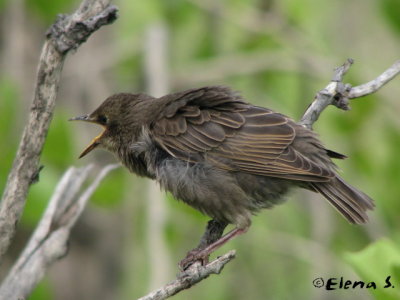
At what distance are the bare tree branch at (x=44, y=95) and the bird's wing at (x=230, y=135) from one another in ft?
4.61

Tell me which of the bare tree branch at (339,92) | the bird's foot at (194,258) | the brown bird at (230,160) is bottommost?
the bird's foot at (194,258)


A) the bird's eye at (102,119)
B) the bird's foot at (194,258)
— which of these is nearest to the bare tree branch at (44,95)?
the bird's foot at (194,258)

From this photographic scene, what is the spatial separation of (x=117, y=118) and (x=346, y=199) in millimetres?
1858

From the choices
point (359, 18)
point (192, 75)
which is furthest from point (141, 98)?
point (359, 18)

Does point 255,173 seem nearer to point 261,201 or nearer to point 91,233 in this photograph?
point 261,201

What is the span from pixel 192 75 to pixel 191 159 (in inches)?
99.7

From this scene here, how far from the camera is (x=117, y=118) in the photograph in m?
6.02

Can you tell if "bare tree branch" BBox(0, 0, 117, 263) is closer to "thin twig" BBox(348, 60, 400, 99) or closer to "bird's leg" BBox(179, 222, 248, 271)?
"bird's leg" BBox(179, 222, 248, 271)

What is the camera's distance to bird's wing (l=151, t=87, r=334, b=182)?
17.0ft

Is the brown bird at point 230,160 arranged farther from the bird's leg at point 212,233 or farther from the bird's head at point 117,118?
the bird's head at point 117,118

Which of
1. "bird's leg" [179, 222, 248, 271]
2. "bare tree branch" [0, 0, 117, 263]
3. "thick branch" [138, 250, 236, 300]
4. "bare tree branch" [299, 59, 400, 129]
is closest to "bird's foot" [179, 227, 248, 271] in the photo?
"bird's leg" [179, 222, 248, 271]

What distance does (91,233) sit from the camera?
26.3 ft

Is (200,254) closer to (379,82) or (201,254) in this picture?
(201,254)

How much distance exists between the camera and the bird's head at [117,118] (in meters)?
5.90
